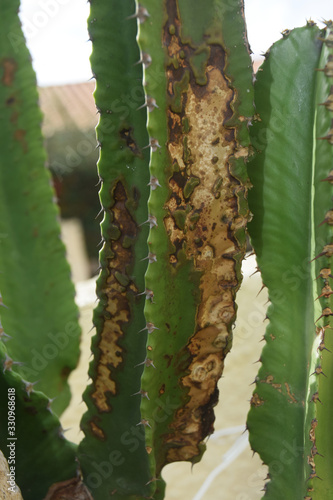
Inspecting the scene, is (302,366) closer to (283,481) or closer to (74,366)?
(283,481)

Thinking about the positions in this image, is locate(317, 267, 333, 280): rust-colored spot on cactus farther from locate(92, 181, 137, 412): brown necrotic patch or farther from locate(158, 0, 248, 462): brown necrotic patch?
locate(92, 181, 137, 412): brown necrotic patch

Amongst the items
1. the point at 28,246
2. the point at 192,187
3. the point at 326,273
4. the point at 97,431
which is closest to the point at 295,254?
the point at 326,273

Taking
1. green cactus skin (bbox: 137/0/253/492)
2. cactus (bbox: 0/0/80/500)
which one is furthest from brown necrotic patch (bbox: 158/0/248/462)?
cactus (bbox: 0/0/80/500)

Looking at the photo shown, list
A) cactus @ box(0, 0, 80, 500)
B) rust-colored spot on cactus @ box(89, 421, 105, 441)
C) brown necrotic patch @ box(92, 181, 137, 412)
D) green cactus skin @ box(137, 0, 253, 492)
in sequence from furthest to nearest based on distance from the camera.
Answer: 1. cactus @ box(0, 0, 80, 500)
2. rust-colored spot on cactus @ box(89, 421, 105, 441)
3. brown necrotic patch @ box(92, 181, 137, 412)
4. green cactus skin @ box(137, 0, 253, 492)

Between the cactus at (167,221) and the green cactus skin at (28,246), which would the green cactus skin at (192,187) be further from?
the green cactus skin at (28,246)

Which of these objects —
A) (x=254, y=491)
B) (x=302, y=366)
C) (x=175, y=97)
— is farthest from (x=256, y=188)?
(x=254, y=491)

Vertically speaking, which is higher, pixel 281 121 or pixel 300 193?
pixel 281 121

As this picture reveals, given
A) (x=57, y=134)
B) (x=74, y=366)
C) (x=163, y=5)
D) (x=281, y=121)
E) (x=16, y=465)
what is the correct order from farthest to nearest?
(x=57, y=134) → (x=74, y=366) → (x=16, y=465) → (x=281, y=121) → (x=163, y=5)
